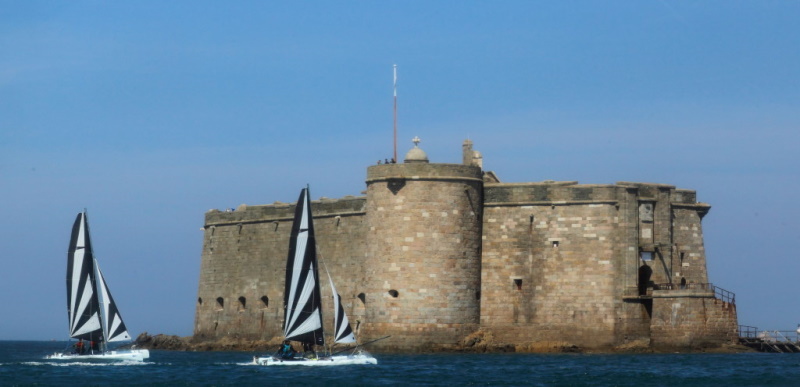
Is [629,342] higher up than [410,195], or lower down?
lower down

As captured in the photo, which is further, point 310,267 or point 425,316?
point 425,316

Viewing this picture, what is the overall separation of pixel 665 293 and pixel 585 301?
10.4ft

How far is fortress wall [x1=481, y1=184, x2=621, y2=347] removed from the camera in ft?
213

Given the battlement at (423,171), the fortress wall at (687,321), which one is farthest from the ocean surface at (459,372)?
the battlement at (423,171)

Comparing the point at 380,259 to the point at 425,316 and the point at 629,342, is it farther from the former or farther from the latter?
the point at 629,342

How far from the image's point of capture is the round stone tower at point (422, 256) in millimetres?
63844

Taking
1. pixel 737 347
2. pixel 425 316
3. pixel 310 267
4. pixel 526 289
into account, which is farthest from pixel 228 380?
pixel 737 347

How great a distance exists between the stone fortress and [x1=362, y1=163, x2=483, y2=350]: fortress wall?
39 millimetres

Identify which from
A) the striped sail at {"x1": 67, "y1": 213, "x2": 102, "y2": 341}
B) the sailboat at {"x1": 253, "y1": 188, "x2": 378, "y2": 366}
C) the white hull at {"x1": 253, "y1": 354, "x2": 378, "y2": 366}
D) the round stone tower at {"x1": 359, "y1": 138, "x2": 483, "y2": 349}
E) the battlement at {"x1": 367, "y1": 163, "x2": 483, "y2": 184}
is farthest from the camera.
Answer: the battlement at {"x1": 367, "y1": 163, "x2": 483, "y2": 184}

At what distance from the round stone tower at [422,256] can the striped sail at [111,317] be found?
9.60 m

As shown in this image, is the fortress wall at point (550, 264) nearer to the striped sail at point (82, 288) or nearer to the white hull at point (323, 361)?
the white hull at point (323, 361)

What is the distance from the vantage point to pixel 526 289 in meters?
66.0

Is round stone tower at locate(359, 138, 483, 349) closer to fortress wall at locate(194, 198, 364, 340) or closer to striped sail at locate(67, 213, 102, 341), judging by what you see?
fortress wall at locate(194, 198, 364, 340)

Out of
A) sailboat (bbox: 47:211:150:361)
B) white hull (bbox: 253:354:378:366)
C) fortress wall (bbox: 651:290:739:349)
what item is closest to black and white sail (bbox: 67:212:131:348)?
sailboat (bbox: 47:211:150:361)
